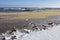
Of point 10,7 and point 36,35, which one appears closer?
point 36,35

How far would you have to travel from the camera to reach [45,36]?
12.2 m

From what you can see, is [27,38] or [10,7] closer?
[27,38]

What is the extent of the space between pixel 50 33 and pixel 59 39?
1.61 m

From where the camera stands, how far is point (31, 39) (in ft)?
38.2

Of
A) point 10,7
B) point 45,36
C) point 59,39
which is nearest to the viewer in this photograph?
point 59,39

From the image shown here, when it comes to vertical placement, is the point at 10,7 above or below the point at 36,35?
below

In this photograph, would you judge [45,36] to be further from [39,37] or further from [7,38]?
[7,38]

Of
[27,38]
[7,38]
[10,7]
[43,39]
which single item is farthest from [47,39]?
[10,7]

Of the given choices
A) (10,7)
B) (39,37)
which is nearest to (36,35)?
(39,37)

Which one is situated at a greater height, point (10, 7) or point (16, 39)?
point (16, 39)

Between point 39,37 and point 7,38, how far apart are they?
185 centimetres

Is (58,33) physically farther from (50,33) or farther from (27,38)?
(27,38)

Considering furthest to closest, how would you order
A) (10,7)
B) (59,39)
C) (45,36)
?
(10,7), (45,36), (59,39)

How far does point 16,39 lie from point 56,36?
219cm
